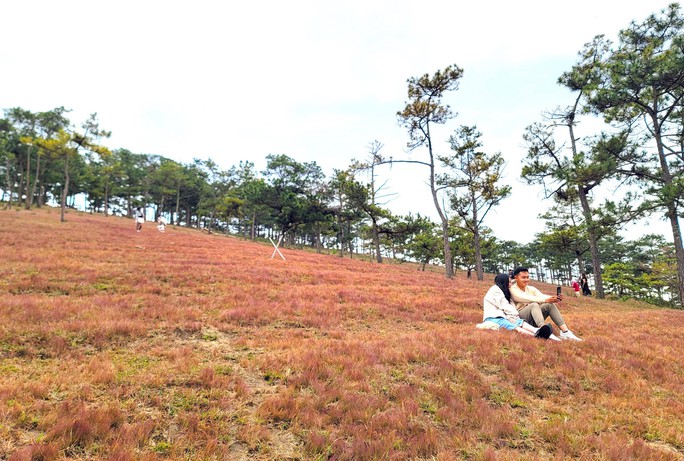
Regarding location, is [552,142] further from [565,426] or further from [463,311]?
[565,426]

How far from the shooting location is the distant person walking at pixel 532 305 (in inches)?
316

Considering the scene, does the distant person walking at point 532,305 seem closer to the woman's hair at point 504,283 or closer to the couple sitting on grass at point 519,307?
the couple sitting on grass at point 519,307

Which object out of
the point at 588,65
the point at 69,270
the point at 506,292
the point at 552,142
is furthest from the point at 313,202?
the point at 506,292

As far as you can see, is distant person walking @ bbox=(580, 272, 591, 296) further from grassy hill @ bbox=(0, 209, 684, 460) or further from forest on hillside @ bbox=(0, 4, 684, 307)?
grassy hill @ bbox=(0, 209, 684, 460)

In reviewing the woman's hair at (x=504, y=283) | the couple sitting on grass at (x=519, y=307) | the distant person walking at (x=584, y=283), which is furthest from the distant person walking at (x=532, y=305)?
the distant person walking at (x=584, y=283)

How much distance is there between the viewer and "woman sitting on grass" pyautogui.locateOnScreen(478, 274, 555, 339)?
8102 mm

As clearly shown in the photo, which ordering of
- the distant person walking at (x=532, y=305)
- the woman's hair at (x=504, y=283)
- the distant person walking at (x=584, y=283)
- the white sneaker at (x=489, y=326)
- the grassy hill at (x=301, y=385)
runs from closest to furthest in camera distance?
the grassy hill at (x=301, y=385)
the distant person walking at (x=532, y=305)
the woman's hair at (x=504, y=283)
the white sneaker at (x=489, y=326)
the distant person walking at (x=584, y=283)

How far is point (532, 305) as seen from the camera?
816cm

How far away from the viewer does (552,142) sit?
2664 cm

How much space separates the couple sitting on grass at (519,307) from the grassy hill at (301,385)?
665mm

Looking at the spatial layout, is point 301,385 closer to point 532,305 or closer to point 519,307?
point 532,305

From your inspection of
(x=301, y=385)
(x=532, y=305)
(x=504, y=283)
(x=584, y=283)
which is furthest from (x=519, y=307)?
(x=584, y=283)

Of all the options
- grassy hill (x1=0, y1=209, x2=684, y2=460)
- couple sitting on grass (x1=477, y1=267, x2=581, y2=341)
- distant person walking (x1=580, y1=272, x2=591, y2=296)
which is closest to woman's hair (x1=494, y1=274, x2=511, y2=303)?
couple sitting on grass (x1=477, y1=267, x2=581, y2=341)

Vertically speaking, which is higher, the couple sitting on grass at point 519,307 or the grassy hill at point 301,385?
the couple sitting on grass at point 519,307
